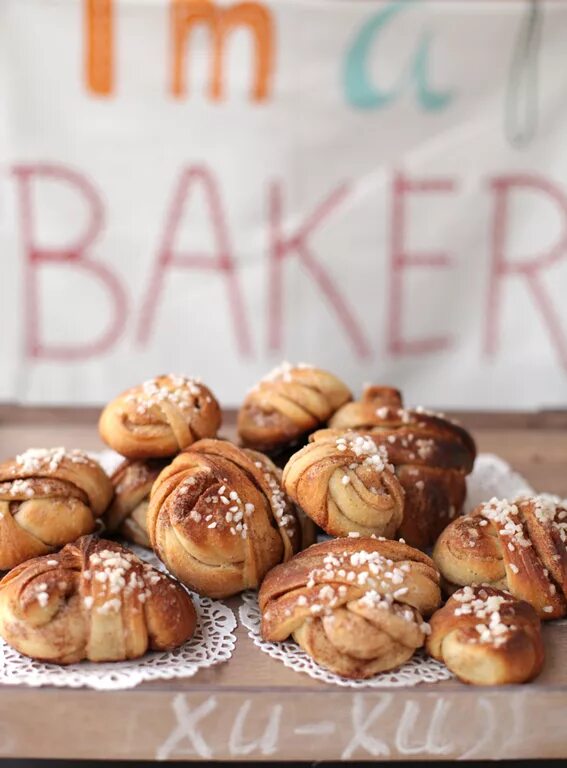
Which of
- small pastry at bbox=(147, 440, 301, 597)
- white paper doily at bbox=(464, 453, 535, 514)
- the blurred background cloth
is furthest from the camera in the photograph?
the blurred background cloth

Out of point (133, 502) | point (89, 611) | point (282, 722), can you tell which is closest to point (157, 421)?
point (133, 502)

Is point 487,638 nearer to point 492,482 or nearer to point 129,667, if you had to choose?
point 129,667

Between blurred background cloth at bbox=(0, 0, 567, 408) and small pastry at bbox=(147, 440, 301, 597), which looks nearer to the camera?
small pastry at bbox=(147, 440, 301, 597)

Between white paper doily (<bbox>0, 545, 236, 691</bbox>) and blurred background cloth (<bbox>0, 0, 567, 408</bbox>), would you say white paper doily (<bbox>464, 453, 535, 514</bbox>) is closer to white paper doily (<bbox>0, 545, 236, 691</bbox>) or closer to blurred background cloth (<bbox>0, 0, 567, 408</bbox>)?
white paper doily (<bbox>0, 545, 236, 691</bbox>)

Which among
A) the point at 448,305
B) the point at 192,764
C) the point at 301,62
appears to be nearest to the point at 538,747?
the point at 192,764

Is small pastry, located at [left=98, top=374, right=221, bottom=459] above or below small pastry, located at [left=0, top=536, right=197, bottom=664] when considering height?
above

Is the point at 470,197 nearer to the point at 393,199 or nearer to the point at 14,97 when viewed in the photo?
the point at 393,199

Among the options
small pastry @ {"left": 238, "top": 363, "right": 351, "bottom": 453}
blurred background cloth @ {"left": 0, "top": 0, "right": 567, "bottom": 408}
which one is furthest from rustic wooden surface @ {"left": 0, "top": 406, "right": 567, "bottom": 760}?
blurred background cloth @ {"left": 0, "top": 0, "right": 567, "bottom": 408}
